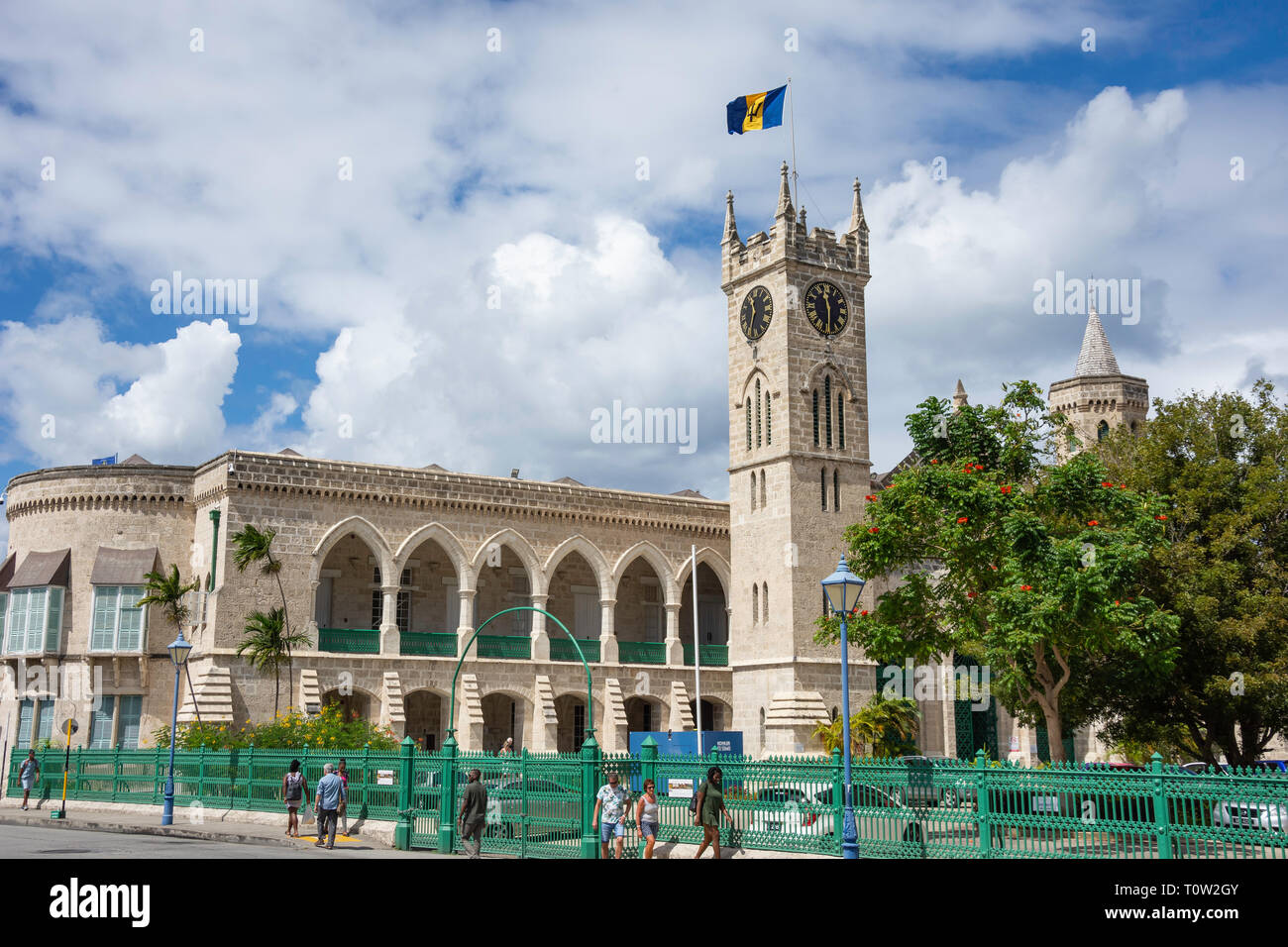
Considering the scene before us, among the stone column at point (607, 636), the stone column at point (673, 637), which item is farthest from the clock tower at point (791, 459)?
the stone column at point (607, 636)

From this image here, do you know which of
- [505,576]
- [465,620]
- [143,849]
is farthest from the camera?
[505,576]

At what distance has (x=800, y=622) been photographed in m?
35.2

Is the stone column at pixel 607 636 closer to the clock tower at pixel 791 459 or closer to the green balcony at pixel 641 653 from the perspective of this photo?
the green balcony at pixel 641 653

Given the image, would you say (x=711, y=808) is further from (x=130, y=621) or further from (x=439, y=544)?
(x=130, y=621)

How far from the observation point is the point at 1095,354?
2287 inches

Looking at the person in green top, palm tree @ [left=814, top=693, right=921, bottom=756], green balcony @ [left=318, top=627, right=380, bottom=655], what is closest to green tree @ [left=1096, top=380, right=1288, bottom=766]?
palm tree @ [left=814, top=693, right=921, bottom=756]

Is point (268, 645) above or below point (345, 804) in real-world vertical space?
above

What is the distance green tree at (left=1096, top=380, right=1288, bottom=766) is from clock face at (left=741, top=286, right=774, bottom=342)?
1266cm

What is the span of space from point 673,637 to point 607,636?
221 cm

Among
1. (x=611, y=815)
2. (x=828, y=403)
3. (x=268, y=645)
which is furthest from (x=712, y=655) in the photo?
(x=611, y=815)

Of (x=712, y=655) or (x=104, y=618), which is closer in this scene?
(x=104, y=618)
